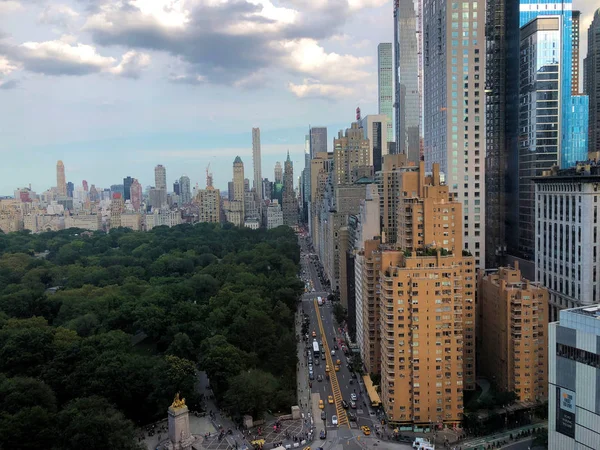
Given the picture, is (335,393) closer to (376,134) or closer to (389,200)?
(389,200)

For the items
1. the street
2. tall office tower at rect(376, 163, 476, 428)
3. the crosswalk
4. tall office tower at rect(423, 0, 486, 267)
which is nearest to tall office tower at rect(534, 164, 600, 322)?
tall office tower at rect(423, 0, 486, 267)

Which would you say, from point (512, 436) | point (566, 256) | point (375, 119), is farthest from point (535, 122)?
point (375, 119)

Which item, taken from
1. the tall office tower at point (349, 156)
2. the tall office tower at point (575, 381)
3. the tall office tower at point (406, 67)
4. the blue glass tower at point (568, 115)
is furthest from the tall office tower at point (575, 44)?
the tall office tower at point (406, 67)

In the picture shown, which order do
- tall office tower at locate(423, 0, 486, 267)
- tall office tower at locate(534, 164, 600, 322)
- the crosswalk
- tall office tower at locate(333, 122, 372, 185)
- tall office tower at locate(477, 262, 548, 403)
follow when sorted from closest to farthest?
1. tall office tower at locate(477, 262, 548, 403)
2. the crosswalk
3. tall office tower at locate(534, 164, 600, 322)
4. tall office tower at locate(423, 0, 486, 267)
5. tall office tower at locate(333, 122, 372, 185)

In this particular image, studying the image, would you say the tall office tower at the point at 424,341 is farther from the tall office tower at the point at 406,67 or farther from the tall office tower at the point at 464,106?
the tall office tower at the point at 406,67

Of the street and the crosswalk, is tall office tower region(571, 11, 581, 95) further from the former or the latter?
the crosswalk

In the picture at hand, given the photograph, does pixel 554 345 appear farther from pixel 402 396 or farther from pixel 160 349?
pixel 160 349
